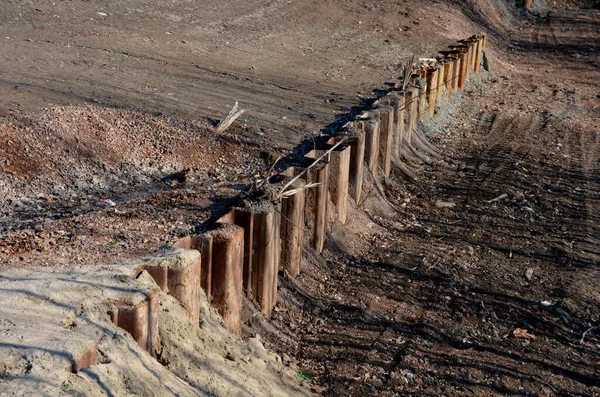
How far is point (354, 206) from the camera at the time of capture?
8609mm

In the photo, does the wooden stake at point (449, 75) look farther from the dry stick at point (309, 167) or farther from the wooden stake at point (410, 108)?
the dry stick at point (309, 167)

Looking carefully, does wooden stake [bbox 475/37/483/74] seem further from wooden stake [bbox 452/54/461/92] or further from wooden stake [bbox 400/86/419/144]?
wooden stake [bbox 400/86/419/144]

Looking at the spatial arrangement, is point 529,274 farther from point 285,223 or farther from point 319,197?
point 285,223

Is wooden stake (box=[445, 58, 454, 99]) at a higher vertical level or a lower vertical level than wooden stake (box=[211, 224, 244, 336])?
higher

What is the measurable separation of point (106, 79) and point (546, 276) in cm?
614

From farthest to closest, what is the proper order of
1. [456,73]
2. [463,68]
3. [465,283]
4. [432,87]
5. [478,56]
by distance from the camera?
1. [478,56]
2. [463,68]
3. [456,73]
4. [432,87]
5. [465,283]

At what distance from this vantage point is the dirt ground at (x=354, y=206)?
237 inches

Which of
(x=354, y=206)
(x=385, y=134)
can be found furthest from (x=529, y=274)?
(x=385, y=134)

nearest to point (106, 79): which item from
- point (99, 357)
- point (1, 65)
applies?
point (1, 65)

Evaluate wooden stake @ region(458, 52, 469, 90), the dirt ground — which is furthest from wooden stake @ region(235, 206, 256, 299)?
wooden stake @ region(458, 52, 469, 90)

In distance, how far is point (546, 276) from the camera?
780cm

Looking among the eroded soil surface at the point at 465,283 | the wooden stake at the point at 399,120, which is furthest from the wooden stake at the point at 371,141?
the wooden stake at the point at 399,120

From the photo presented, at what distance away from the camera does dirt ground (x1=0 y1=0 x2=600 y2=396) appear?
601 cm

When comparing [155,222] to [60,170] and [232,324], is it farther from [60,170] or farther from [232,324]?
[60,170]
